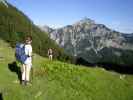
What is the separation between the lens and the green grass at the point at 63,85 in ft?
70.3

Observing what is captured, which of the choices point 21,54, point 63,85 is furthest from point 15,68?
point 63,85

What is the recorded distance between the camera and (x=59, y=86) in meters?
23.3

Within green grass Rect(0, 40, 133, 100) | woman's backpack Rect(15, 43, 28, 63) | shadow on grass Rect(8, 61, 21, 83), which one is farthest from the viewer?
shadow on grass Rect(8, 61, 21, 83)

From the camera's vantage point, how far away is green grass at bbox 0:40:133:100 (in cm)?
2142

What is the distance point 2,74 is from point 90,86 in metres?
7.65

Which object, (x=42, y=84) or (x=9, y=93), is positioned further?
(x=42, y=84)

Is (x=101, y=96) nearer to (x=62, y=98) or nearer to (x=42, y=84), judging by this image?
(x=62, y=98)

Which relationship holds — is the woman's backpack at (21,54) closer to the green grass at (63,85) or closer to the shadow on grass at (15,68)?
the green grass at (63,85)

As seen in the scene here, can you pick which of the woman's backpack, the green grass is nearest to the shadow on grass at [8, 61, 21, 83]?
the green grass

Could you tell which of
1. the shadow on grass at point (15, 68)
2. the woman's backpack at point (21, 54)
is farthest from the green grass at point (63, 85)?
the woman's backpack at point (21, 54)

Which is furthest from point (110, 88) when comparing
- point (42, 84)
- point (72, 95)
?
point (42, 84)

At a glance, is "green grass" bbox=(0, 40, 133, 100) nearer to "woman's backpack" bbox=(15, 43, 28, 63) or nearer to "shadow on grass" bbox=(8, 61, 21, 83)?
"shadow on grass" bbox=(8, 61, 21, 83)

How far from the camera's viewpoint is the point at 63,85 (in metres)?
23.6

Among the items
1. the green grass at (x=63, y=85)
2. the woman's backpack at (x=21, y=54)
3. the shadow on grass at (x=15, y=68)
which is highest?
the woman's backpack at (x=21, y=54)
